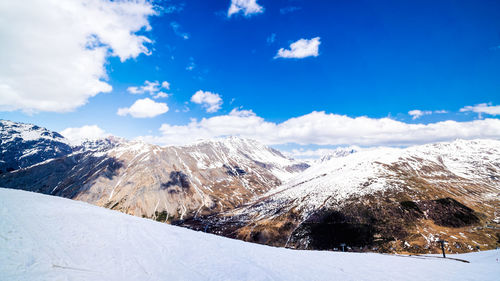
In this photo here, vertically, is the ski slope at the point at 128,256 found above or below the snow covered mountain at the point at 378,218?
above

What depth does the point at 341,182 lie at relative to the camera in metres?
181

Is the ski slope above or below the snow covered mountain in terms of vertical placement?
above

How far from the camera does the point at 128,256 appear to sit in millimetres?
10539

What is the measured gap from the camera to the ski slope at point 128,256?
8734mm

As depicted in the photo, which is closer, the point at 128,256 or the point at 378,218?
the point at 128,256

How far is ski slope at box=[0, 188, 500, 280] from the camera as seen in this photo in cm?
873

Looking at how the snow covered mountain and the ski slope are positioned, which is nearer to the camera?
the ski slope

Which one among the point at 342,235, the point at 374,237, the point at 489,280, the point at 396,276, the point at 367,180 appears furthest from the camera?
the point at 367,180

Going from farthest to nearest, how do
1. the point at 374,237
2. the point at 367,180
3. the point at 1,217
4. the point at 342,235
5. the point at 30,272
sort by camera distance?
the point at 367,180, the point at 342,235, the point at 374,237, the point at 1,217, the point at 30,272

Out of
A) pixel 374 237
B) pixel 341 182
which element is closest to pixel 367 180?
pixel 341 182

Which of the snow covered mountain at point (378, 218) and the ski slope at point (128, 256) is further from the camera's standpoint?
the snow covered mountain at point (378, 218)

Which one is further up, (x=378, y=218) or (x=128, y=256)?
(x=128, y=256)

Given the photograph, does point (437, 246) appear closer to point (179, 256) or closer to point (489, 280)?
point (489, 280)

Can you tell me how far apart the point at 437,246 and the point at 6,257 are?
13953 centimetres
